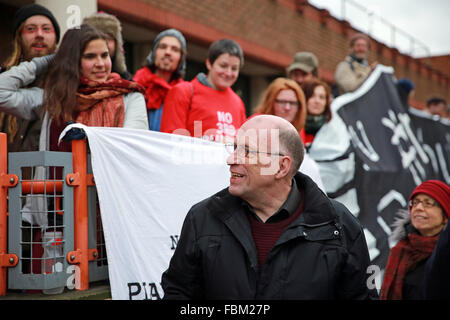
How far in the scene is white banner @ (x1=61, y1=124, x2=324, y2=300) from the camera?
3.73 meters

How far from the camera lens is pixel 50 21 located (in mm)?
→ 4609

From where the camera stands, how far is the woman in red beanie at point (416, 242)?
14.7 feet

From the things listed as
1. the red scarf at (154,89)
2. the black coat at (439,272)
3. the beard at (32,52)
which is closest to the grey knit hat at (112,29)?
the red scarf at (154,89)

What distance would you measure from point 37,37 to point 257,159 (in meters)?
2.42

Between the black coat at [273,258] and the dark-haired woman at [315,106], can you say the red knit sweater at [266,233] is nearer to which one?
the black coat at [273,258]

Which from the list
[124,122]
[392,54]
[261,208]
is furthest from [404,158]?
[392,54]

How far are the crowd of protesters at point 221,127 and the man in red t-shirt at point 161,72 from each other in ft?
0.03

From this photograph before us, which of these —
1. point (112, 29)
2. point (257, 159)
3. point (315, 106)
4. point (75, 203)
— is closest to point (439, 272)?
point (257, 159)

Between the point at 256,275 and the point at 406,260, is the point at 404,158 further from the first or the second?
the point at 256,275

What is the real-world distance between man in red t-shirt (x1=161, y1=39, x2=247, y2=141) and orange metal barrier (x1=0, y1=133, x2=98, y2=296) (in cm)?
132

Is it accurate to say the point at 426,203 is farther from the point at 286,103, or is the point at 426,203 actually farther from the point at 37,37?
the point at 37,37

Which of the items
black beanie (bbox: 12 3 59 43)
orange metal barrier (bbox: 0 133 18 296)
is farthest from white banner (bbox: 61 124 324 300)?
black beanie (bbox: 12 3 59 43)

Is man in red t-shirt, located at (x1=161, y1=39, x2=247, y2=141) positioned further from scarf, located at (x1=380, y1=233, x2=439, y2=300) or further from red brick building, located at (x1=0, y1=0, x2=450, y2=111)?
scarf, located at (x1=380, y1=233, x2=439, y2=300)

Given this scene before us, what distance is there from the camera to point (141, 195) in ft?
A: 12.9
